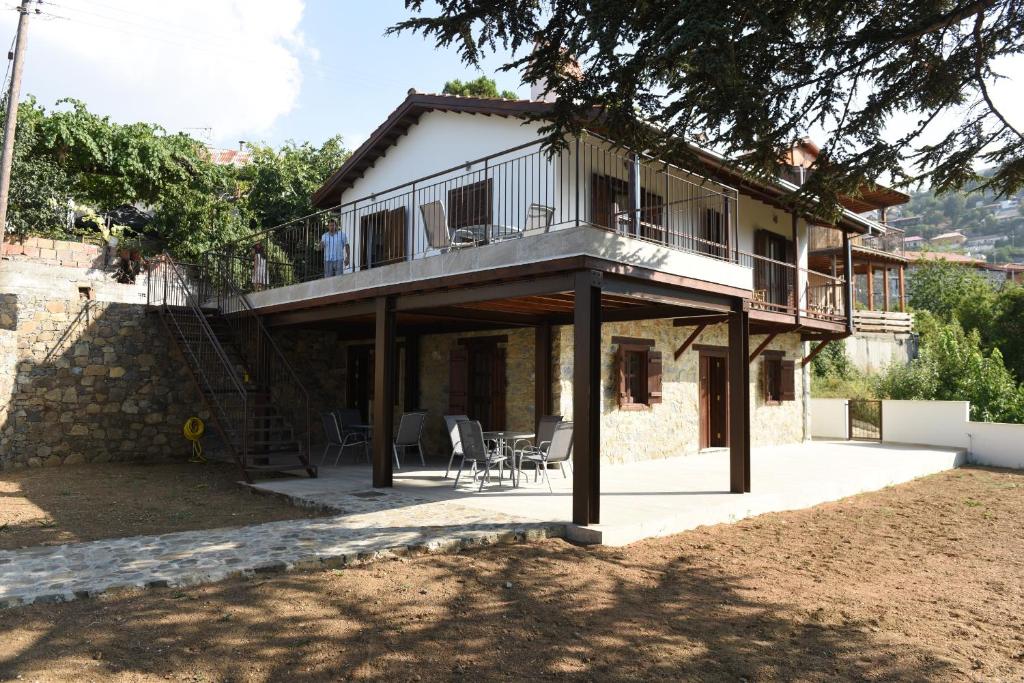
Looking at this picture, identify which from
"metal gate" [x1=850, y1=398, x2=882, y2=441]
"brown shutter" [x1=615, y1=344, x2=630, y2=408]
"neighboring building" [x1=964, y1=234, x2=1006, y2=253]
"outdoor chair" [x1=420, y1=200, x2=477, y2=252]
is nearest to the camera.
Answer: "outdoor chair" [x1=420, y1=200, x2=477, y2=252]

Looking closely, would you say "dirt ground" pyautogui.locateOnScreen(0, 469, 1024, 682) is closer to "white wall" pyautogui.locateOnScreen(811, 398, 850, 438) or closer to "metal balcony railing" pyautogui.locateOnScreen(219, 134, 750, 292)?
"metal balcony railing" pyautogui.locateOnScreen(219, 134, 750, 292)

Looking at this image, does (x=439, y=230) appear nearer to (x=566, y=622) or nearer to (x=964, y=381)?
(x=566, y=622)

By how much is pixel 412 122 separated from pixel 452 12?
273 inches

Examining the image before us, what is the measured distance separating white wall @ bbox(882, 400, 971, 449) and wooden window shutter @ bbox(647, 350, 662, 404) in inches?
311

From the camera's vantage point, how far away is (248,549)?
559cm

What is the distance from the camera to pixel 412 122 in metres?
12.9

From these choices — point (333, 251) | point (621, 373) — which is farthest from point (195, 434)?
point (621, 373)

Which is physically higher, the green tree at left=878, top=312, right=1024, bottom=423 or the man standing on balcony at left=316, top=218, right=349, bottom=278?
the man standing on balcony at left=316, top=218, right=349, bottom=278

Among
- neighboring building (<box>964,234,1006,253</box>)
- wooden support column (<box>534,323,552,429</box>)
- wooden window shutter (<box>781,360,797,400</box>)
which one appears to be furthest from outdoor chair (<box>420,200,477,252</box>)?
neighboring building (<box>964,234,1006,253</box>)

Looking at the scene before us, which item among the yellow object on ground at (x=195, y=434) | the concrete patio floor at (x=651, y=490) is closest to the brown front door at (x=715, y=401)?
the concrete patio floor at (x=651, y=490)

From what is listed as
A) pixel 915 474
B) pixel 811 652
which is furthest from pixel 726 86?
pixel 915 474

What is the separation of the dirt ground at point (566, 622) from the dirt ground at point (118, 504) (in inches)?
93.6

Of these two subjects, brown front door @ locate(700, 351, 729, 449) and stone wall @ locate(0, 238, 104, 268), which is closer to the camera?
brown front door @ locate(700, 351, 729, 449)

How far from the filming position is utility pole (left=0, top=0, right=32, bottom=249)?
44.0 feet
